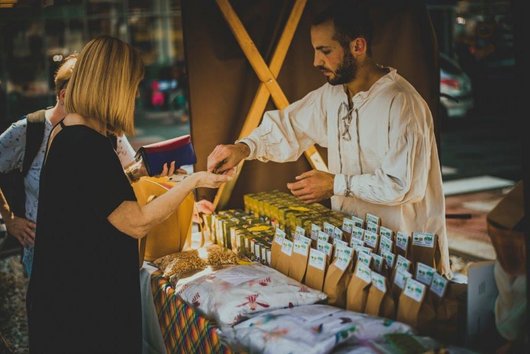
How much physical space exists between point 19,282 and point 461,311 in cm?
516

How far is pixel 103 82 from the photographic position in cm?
232

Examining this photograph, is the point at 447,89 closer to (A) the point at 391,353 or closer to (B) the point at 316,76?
(B) the point at 316,76

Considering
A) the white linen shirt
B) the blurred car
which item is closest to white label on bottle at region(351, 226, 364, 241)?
the white linen shirt

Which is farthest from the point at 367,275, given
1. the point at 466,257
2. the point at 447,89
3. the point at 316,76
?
the point at 447,89

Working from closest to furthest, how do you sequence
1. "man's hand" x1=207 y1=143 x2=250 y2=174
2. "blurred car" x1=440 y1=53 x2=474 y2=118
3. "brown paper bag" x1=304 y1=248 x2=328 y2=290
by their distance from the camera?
"brown paper bag" x1=304 y1=248 x2=328 y2=290 → "man's hand" x1=207 y1=143 x2=250 y2=174 → "blurred car" x1=440 y1=53 x2=474 y2=118

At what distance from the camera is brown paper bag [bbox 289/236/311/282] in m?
2.56

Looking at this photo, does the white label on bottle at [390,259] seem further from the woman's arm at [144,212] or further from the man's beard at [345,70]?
the man's beard at [345,70]

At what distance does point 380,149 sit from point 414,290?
3.69ft

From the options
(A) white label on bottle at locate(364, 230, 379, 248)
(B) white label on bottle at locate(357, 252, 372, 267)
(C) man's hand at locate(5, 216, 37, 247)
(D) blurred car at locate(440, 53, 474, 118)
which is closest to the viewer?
(B) white label on bottle at locate(357, 252, 372, 267)

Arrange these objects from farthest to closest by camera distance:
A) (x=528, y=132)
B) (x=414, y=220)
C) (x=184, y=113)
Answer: (x=184, y=113)
(x=414, y=220)
(x=528, y=132)

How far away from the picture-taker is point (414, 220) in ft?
10.6

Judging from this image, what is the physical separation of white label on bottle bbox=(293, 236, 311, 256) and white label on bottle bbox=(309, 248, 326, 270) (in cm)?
4

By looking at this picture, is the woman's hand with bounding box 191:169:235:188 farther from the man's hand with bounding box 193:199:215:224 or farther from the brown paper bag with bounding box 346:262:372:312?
the man's hand with bounding box 193:199:215:224

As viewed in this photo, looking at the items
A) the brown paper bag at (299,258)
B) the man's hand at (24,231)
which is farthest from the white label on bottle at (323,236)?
the man's hand at (24,231)
